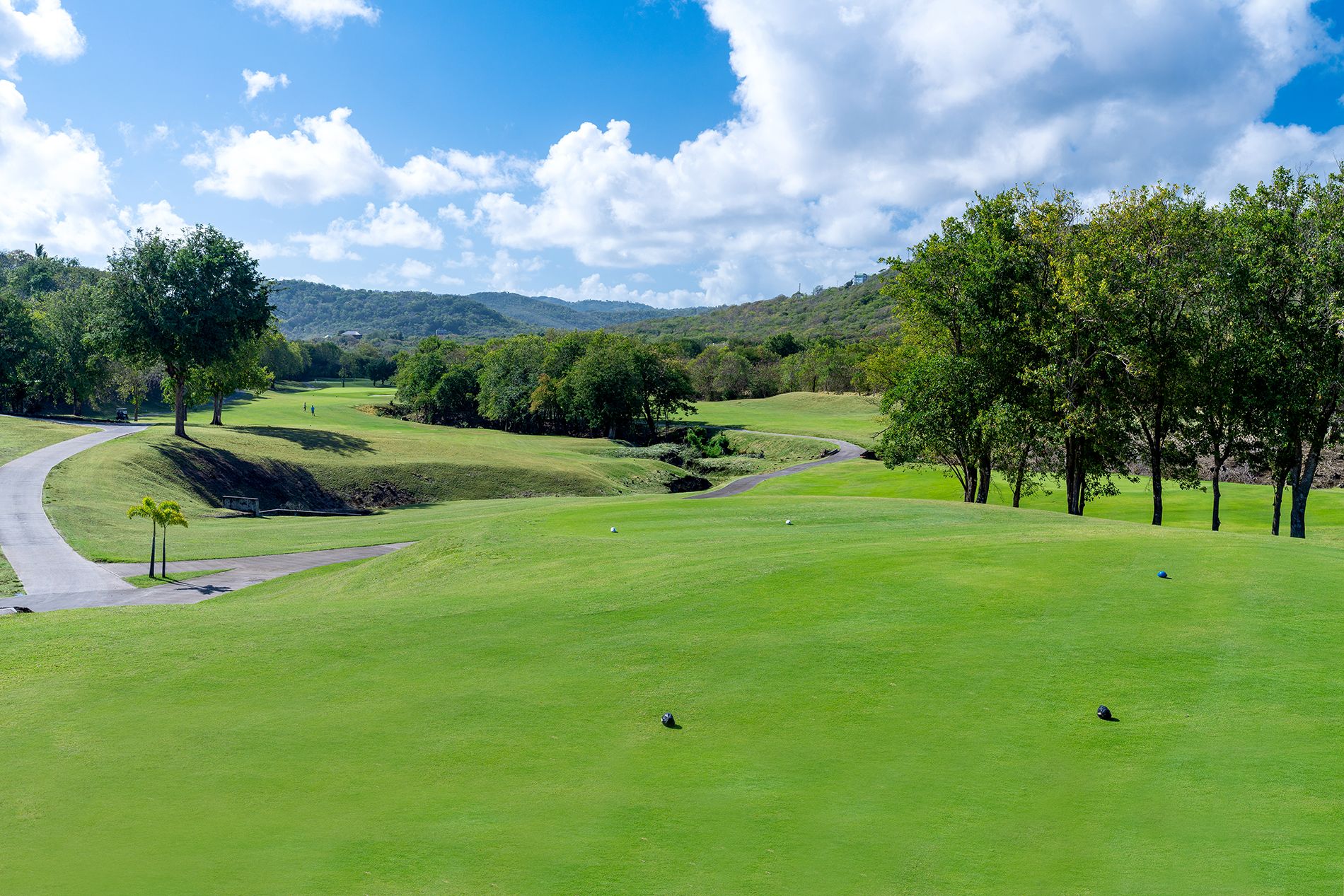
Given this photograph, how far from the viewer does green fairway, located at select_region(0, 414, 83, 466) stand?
2228 inches

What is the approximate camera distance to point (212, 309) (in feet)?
224

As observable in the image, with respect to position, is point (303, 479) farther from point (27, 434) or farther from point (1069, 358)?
point (1069, 358)

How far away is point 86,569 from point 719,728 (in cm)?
3066

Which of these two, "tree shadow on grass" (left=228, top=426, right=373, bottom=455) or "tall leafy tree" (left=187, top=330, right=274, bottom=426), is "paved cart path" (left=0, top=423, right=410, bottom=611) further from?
"tall leafy tree" (left=187, top=330, right=274, bottom=426)

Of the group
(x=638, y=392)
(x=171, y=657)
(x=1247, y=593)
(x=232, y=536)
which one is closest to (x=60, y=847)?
(x=171, y=657)

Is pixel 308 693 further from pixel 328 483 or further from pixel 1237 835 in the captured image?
pixel 328 483

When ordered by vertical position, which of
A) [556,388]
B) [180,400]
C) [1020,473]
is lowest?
[1020,473]

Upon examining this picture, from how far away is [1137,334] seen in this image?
37125 millimetres

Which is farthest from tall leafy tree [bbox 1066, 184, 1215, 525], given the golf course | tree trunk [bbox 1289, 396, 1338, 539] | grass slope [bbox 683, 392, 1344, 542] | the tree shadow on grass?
the tree shadow on grass

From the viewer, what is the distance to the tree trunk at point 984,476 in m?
45.5

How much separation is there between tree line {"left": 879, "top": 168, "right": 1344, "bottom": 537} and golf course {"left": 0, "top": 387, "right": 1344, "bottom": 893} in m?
15.9

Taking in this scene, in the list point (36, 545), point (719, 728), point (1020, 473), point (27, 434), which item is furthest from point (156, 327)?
point (719, 728)

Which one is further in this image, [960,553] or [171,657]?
[960,553]

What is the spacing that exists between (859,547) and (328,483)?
2059 inches
